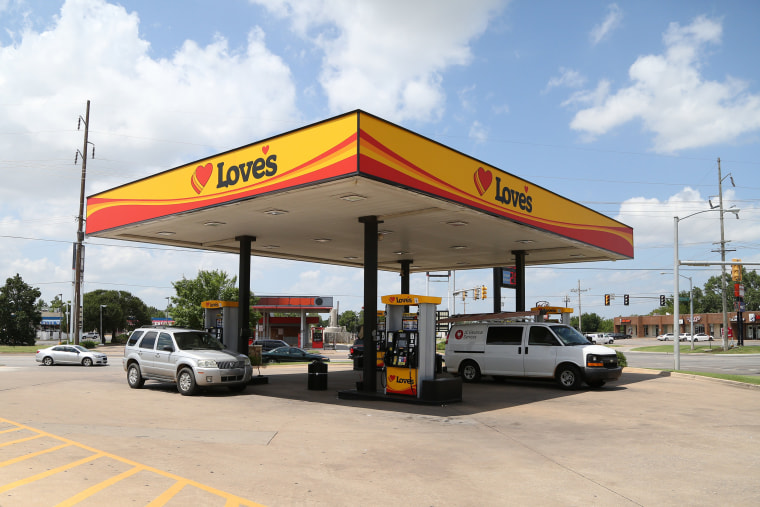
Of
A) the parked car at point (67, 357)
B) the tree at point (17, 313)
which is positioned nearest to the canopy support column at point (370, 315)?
the parked car at point (67, 357)

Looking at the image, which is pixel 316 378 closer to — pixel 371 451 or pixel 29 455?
pixel 371 451

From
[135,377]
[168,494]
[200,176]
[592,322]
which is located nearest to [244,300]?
[135,377]

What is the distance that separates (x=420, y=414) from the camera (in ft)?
42.6

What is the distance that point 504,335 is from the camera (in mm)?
19562

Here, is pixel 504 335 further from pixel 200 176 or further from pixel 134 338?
pixel 134 338

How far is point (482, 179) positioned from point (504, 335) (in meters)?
6.46

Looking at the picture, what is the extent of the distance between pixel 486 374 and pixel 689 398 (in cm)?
609

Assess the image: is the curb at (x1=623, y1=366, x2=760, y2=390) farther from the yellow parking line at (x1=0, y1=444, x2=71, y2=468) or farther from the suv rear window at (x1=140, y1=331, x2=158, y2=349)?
the yellow parking line at (x1=0, y1=444, x2=71, y2=468)

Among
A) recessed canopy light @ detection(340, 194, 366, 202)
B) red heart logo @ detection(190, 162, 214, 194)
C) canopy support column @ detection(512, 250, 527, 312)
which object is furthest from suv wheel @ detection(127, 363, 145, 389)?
canopy support column @ detection(512, 250, 527, 312)

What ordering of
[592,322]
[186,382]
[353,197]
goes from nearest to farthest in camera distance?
[353,197]
[186,382]
[592,322]

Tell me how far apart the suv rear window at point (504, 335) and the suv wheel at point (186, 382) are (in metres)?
9.52

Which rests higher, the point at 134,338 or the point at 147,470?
the point at 134,338

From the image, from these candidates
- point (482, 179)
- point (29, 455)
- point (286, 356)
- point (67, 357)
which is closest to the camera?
point (29, 455)

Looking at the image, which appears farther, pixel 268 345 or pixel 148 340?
pixel 268 345
